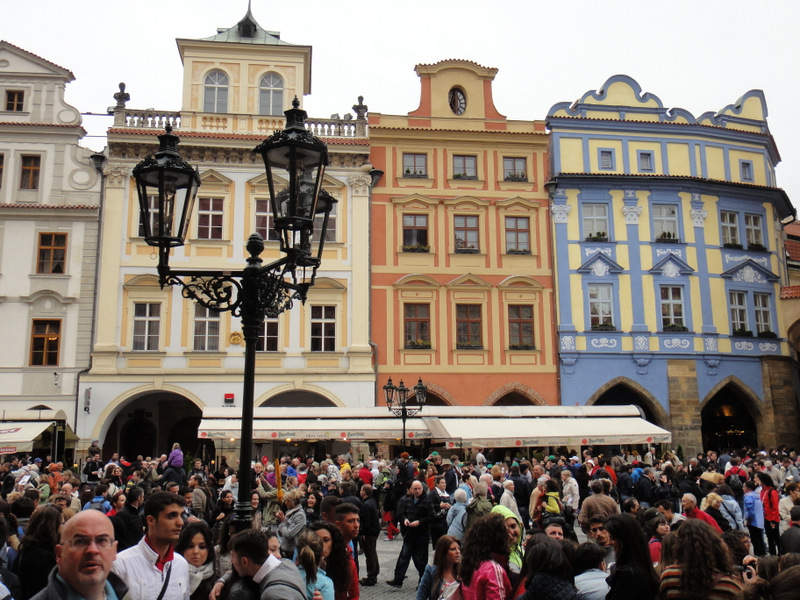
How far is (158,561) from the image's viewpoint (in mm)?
4781

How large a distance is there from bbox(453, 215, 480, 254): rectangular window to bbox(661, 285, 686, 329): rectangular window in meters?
7.26

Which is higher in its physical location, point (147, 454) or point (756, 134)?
point (756, 134)

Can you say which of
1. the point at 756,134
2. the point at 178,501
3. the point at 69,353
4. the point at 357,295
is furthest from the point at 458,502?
the point at 756,134

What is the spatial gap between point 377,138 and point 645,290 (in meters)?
11.4

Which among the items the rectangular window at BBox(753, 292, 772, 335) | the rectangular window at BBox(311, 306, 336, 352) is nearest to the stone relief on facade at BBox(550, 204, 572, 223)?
the rectangular window at BBox(753, 292, 772, 335)

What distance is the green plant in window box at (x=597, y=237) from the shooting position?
2798 cm

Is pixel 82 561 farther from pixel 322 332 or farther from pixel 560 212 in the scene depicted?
pixel 560 212

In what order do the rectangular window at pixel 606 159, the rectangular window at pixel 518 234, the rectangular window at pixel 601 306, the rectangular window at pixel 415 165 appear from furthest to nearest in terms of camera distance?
1. the rectangular window at pixel 606 159
2. the rectangular window at pixel 518 234
3. the rectangular window at pixel 415 165
4. the rectangular window at pixel 601 306

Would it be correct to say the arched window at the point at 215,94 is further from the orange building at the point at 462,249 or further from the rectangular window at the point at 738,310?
the rectangular window at the point at 738,310

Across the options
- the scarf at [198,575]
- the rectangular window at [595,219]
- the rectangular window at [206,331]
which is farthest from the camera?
the rectangular window at [595,219]

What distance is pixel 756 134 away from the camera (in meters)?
30.5

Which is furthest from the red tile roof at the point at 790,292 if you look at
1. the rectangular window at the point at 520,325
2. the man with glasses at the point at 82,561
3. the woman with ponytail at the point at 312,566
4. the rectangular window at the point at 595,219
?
the man with glasses at the point at 82,561

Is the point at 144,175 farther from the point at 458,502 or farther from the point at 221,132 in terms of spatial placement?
the point at 221,132

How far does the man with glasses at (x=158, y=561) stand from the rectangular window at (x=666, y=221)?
26.3 metres
